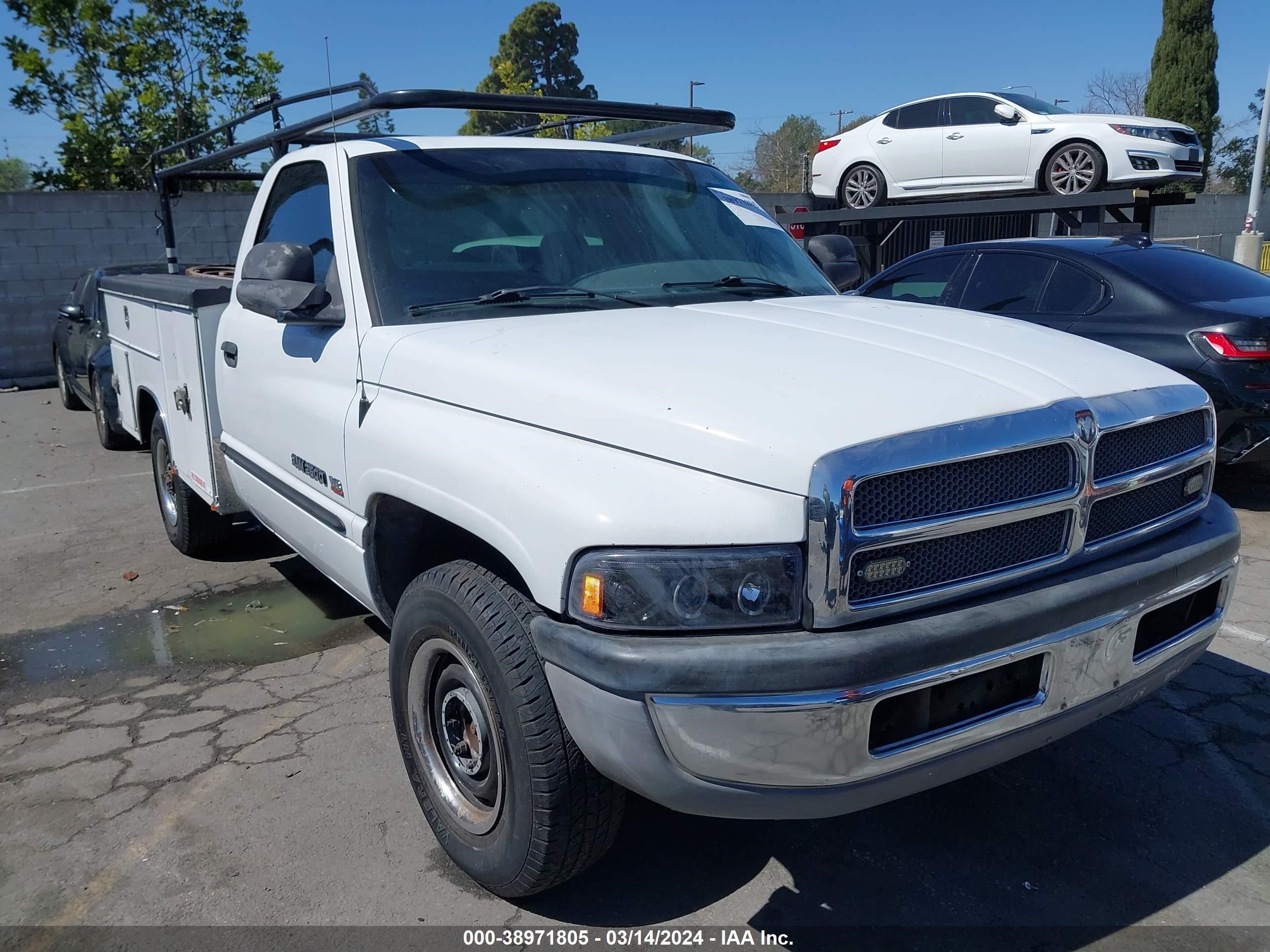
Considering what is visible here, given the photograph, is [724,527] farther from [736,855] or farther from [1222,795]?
[1222,795]

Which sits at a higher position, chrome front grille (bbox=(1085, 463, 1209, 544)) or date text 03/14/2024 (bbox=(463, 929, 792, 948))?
chrome front grille (bbox=(1085, 463, 1209, 544))

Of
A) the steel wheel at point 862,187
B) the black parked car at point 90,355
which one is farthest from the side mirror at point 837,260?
the steel wheel at point 862,187

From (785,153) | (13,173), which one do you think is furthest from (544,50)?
(13,173)

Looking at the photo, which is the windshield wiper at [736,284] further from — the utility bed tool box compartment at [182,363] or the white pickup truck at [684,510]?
the utility bed tool box compartment at [182,363]

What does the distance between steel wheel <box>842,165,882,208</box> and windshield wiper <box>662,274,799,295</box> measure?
9936 millimetres

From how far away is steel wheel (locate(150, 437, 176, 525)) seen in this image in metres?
5.62

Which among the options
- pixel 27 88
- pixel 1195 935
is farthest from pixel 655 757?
pixel 27 88

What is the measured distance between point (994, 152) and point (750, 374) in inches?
424

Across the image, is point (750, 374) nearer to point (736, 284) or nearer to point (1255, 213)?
point (736, 284)

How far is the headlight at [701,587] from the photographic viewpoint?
2.05 meters

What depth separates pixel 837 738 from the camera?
79.5 inches

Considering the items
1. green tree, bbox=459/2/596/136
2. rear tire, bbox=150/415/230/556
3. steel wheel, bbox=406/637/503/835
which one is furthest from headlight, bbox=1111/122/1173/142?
green tree, bbox=459/2/596/136

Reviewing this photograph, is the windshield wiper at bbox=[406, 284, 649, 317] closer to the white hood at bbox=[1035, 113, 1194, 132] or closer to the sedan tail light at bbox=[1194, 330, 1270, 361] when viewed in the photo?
the sedan tail light at bbox=[1194, 330, 1270, 361]

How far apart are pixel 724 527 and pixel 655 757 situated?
0.50m
